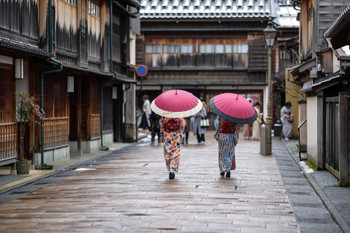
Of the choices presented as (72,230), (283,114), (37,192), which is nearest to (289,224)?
(72,230)

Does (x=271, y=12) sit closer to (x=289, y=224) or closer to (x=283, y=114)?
(x=283, y=114)

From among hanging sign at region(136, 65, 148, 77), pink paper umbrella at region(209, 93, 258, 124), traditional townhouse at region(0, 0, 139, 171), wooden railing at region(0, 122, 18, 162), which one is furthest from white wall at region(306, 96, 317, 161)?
hanging sign at region(136, 65, 148, 77)

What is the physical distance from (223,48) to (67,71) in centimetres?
2021

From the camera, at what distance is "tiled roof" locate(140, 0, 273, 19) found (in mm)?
36500

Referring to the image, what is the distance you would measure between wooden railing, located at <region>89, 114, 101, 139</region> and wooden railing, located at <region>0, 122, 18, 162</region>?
7036mm

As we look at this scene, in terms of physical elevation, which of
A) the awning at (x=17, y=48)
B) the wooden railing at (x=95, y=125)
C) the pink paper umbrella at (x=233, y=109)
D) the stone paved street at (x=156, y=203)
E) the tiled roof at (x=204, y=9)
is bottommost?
the stone paved street at (x=156, y=203)

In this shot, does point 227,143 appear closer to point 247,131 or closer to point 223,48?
point 247,131

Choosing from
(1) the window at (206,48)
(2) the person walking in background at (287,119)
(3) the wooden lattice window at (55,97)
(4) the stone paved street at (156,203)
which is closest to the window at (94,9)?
(3) the wooden lattice window at (55,97)

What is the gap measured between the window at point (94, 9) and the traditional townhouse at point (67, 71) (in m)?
0.04

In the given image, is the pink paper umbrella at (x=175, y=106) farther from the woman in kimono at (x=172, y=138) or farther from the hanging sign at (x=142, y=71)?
the hanging sign at (x=142, y=71)

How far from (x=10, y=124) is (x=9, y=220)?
5.99 meters

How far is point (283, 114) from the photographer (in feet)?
90.5

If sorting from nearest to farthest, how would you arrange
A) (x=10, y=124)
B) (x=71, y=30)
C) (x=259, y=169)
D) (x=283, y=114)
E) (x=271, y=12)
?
(x=10, y=124) < (x=259, y=169) < (x=71, y=30) < (x=283, y=114) < (x=271, y=12)

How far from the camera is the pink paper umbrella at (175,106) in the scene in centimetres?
1293
